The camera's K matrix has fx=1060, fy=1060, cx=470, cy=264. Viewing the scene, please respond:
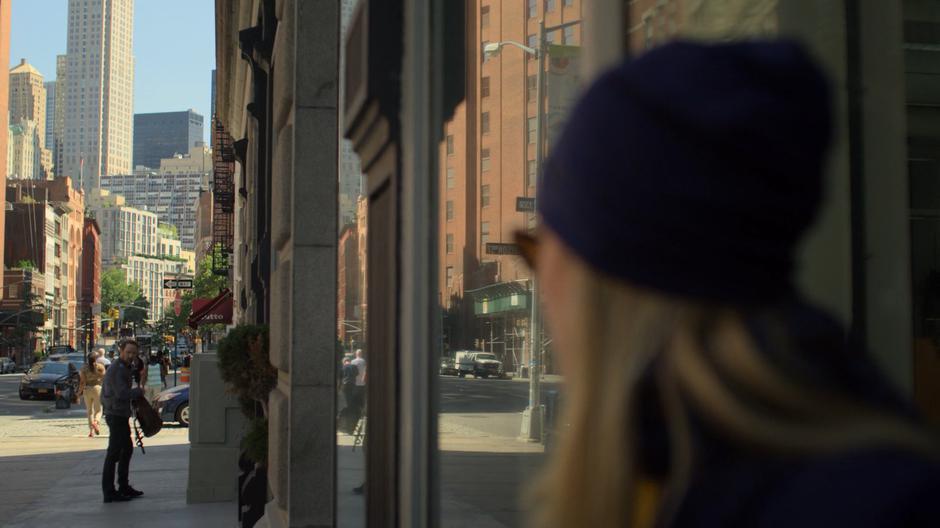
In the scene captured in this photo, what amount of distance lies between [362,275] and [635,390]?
415 centimetres

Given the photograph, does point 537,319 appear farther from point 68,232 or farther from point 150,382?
point 68,232

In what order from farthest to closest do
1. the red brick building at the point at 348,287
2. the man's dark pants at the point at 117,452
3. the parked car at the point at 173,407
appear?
1. the parked car at the point at 173,407
2. the man's dark pants at the point at 117,452
3. the red brick building at the point at 348,287

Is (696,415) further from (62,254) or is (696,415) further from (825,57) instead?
(62,254)

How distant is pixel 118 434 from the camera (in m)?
14.1

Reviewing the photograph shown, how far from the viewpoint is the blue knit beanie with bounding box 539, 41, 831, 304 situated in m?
0.87

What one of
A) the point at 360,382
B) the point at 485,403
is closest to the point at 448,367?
the point at 485,403

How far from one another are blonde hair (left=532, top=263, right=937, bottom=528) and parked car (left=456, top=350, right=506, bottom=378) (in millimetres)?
1665

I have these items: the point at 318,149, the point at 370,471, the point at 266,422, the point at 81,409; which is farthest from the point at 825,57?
the point at 81,409

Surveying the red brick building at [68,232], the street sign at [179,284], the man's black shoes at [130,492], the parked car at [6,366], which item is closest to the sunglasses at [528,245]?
the man's black shoes at [130,492]

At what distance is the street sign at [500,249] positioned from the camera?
2.58 metres

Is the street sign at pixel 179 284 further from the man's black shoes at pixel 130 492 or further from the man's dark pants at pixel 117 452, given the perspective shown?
the man's dark pants at pixel 117 452

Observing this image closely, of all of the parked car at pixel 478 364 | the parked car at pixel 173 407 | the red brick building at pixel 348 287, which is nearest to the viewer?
the parked car at pixel 478 364

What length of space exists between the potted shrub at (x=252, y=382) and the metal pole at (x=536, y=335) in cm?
656

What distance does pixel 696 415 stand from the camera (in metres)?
0.86
